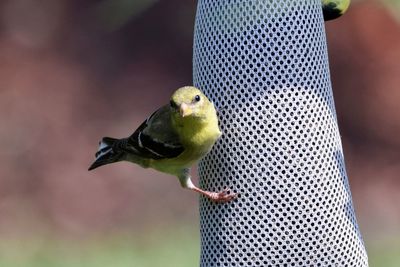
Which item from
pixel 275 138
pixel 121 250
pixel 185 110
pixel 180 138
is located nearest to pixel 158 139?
pixel 180 138

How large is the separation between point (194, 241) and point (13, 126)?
208 cm

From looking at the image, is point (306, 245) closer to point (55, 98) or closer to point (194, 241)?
point (194, 241)

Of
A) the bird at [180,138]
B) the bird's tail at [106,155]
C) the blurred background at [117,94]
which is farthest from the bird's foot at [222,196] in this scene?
the blurred background at [117,94]

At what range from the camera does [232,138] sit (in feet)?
13.6

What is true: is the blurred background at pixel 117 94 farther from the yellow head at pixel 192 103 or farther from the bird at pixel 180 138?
the yellow head at pixel 192 103

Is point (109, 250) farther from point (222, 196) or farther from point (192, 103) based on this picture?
point (192, 103)

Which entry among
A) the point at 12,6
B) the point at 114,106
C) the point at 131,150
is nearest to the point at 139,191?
the point at 114,106

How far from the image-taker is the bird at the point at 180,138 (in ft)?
13.1

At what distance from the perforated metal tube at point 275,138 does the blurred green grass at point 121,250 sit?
322cm

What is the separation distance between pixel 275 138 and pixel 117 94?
195 inches

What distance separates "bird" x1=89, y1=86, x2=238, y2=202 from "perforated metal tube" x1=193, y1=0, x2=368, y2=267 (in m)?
0.12

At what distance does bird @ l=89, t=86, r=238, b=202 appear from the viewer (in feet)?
13.1

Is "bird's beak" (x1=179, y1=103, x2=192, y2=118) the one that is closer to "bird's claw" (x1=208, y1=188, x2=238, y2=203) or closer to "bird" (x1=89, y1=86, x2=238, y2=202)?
"bird" (x1=89, y1=86, x2=238, y2=202)

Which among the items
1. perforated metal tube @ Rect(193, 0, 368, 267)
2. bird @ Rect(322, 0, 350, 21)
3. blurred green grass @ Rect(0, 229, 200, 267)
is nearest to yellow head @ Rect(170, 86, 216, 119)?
perforated metal tube @ Rect(193, 0, 368, 267)
